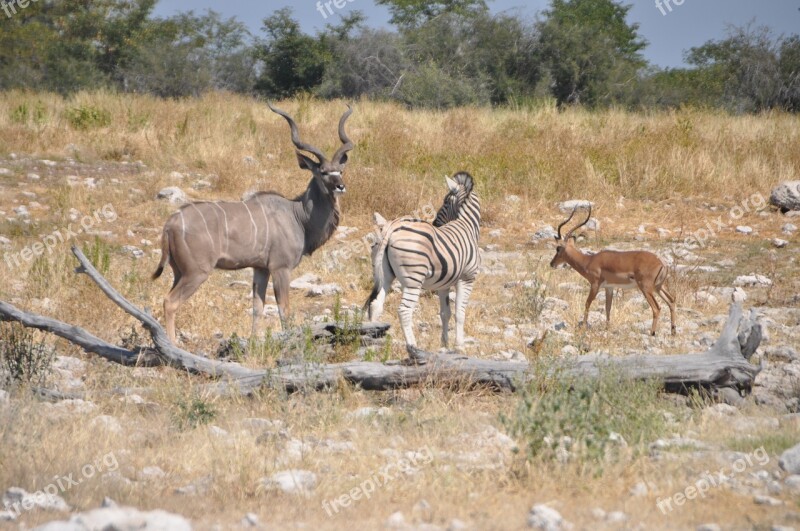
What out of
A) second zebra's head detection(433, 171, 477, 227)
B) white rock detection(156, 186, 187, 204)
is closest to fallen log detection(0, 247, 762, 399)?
second zebra's head detection(433, 171, 477, 227)

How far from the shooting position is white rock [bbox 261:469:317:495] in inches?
199

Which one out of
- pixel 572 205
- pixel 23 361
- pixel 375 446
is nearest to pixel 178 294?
pixel 23 361

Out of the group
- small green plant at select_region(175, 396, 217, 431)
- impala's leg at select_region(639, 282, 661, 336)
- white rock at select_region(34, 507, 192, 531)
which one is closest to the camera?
white rock at select_region(34, 507, 192, 531)

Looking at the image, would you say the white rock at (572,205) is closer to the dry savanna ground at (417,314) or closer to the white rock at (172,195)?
the dry savanna ground at (417,314)

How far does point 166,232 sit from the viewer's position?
869cm

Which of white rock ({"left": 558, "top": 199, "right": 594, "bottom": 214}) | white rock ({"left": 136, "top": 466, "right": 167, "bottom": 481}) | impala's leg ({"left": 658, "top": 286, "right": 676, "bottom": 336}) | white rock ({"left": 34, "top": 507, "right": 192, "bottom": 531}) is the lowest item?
white rock ({"left": 558, "top": 199, "right": 594, "bottom": 214})

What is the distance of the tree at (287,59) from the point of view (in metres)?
30.5

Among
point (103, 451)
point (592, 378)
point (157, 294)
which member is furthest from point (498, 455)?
point (157, 294)

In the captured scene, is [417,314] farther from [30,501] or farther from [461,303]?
[30,501]

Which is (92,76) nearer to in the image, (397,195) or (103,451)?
(397,195)

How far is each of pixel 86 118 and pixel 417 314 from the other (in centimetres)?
1049

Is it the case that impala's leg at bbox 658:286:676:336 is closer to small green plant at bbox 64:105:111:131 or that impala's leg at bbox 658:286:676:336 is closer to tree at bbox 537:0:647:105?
small green plant at bbox 64:105:111:131

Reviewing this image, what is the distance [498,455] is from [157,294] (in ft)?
19.0

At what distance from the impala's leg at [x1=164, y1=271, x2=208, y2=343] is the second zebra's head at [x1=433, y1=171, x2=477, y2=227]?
2592mm
